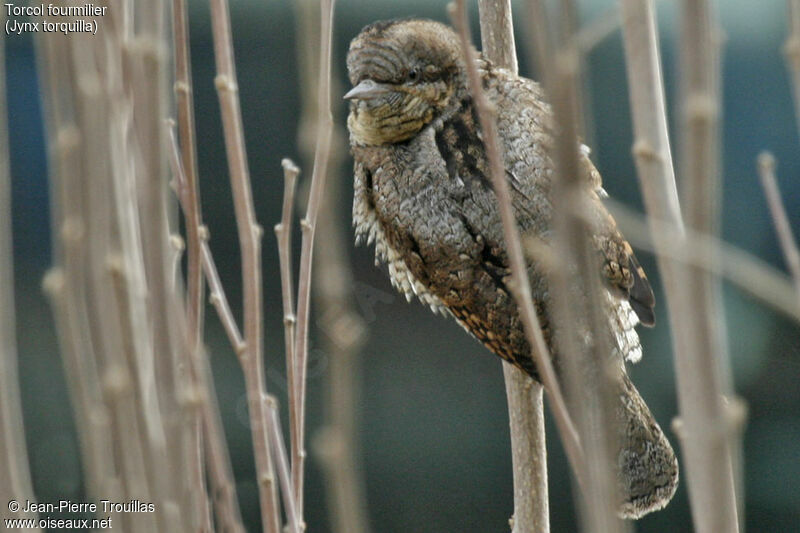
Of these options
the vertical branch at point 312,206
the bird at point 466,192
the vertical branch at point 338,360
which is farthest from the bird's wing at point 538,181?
the vertical branch at point 338,360

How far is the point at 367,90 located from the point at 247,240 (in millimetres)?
873

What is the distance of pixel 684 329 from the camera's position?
0.61 m

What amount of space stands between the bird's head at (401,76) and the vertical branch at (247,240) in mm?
814

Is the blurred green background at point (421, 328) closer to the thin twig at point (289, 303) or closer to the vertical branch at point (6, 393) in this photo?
the thin twig at point (289, 303)

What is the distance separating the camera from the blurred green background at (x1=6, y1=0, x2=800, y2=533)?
2844 mm

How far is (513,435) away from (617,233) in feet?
1.31

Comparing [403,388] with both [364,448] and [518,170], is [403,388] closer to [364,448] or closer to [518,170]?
[364,448]

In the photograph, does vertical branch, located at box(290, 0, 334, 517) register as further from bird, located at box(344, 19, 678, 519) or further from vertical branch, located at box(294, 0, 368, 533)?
bird, located at box(344, 19, 678, 519)

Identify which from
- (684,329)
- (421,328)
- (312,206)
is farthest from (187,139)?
(421,328)

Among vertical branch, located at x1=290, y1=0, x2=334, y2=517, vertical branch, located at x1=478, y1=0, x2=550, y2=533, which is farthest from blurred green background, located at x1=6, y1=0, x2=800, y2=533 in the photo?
vertical branch, located at x1=290, y1=0, x2=334, y2=517

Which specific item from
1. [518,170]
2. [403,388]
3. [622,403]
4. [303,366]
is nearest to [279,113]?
[403,388]

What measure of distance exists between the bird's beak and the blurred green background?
1.11 meters

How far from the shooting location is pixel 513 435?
1624 mm

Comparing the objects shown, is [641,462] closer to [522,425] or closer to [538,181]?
[522,425]
